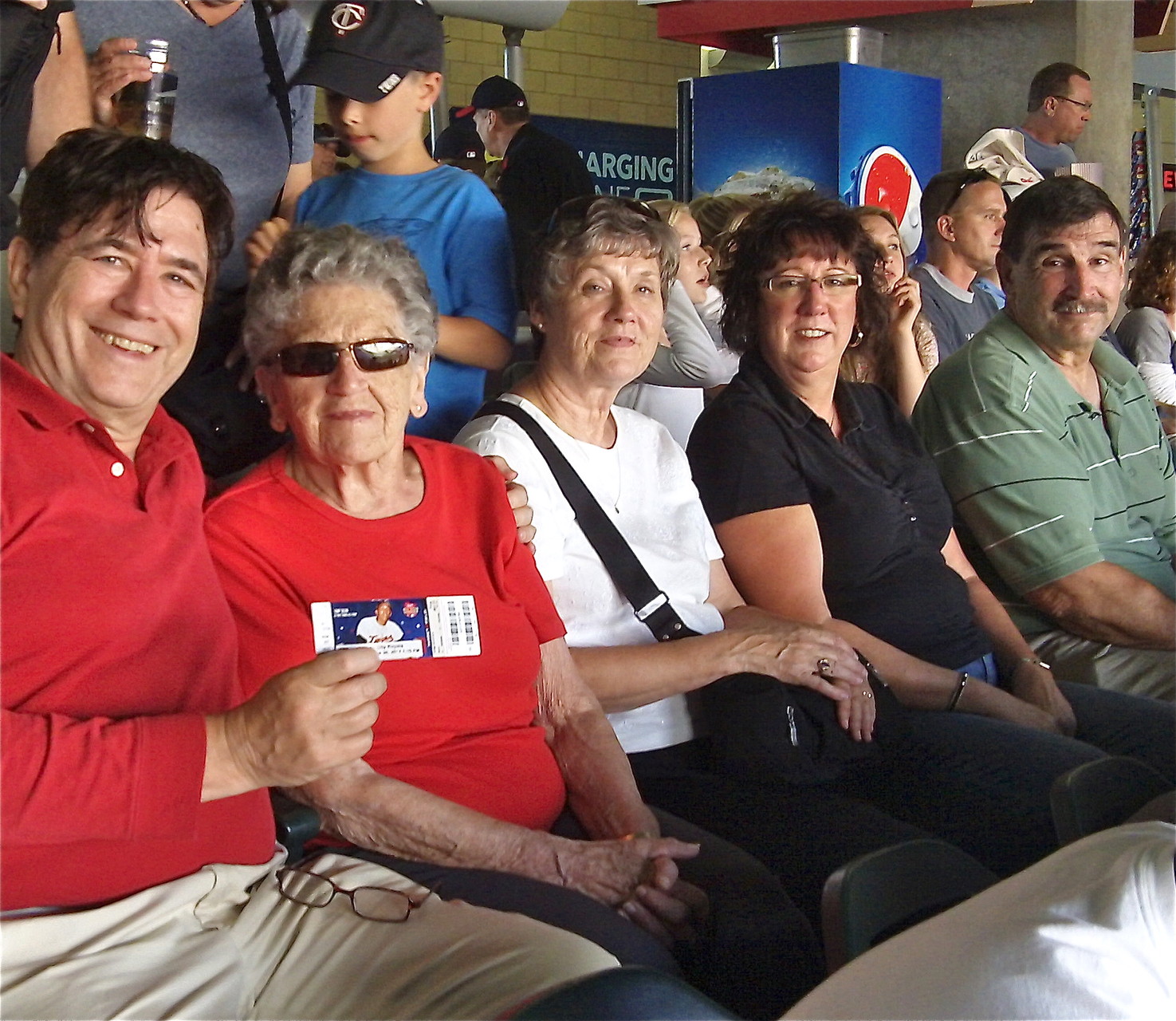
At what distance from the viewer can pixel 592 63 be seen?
9664 millimetres

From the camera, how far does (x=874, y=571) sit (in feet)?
8.16

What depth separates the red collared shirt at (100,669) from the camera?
123 centimetres

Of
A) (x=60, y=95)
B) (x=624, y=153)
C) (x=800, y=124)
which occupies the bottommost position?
(x=60, y=95)

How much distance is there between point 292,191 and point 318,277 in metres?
0.77

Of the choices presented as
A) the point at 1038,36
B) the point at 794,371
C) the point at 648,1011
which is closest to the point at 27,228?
the point at 648,1011

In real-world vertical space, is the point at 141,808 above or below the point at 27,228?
below

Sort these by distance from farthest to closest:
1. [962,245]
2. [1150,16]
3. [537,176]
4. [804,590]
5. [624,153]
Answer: [1150,16]
[624,153]
[962,245]
[537,176]
[804,590]

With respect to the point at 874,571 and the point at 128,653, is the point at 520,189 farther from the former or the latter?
the point at 128,653

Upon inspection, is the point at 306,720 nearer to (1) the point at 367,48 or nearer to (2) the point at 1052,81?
(1) the point at 367,48

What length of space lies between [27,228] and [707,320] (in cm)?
250

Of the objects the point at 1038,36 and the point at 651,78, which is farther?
the point at 651,78

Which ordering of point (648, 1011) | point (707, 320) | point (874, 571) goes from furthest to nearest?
point (707, 320) < point (874, 571) < point (648, 1011)

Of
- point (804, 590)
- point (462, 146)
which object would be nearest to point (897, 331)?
point (804, 590)

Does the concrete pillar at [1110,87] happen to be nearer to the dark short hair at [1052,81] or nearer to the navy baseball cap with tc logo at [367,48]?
the dark short hair at [1052,81]
